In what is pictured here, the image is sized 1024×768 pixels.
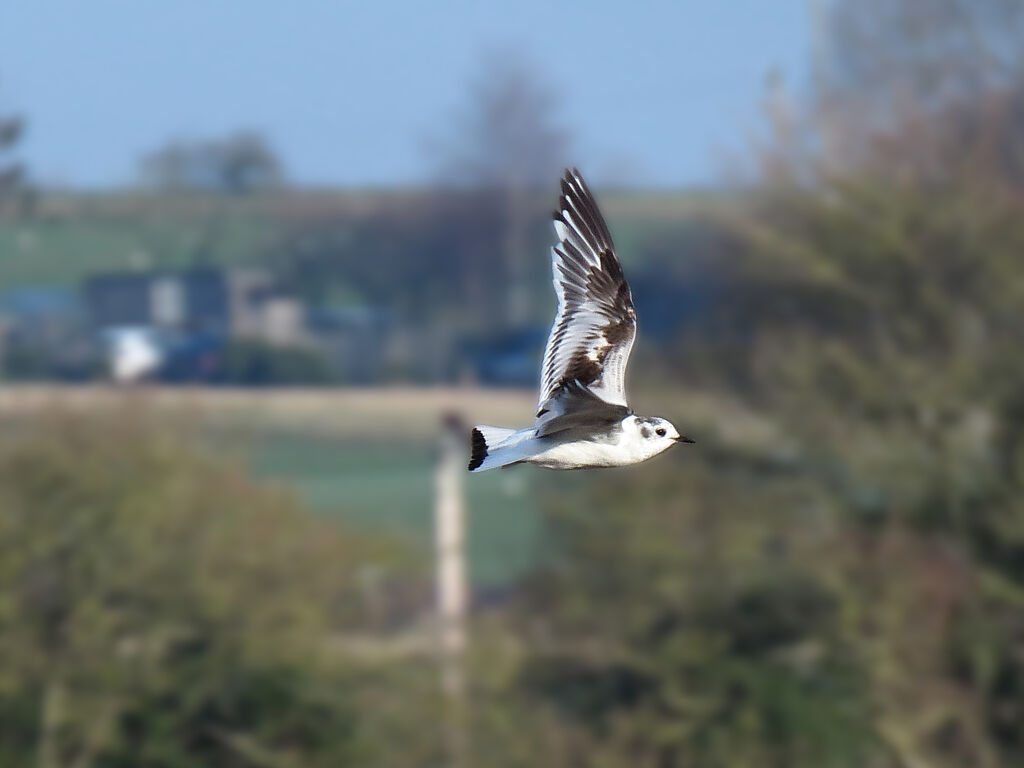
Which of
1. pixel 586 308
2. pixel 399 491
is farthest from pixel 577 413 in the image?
pixel 399 491

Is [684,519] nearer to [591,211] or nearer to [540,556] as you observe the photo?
[540,556]

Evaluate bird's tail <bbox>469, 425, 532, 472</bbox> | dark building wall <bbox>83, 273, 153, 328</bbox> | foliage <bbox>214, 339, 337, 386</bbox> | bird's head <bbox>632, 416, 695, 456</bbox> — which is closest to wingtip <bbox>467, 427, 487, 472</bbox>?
bird's tail <bbox>469, 425, 532, 472</bbox>

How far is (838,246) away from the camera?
62.6 ft

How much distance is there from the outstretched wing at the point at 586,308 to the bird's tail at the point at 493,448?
95mm

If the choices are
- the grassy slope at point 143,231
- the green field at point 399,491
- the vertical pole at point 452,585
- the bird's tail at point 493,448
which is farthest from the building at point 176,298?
the bird's tail at point 493,448

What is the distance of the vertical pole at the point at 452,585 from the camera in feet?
55.0

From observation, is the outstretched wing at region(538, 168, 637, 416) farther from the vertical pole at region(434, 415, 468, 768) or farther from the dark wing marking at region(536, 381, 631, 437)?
the vertical pole at region(434, 415, 468, 768)

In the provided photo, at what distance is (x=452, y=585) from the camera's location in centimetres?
2002

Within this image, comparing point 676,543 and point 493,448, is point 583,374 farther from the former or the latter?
point 676,543

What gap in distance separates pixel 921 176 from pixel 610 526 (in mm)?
5915

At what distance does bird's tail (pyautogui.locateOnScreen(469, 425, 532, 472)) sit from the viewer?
12.2 ft

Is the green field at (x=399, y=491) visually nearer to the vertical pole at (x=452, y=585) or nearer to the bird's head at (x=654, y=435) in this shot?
the vertical pole at (x=452, y=585)

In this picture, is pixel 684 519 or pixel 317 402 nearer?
pixel 684 519

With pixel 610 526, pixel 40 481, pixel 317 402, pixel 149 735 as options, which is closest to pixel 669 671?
pixel 610 526
